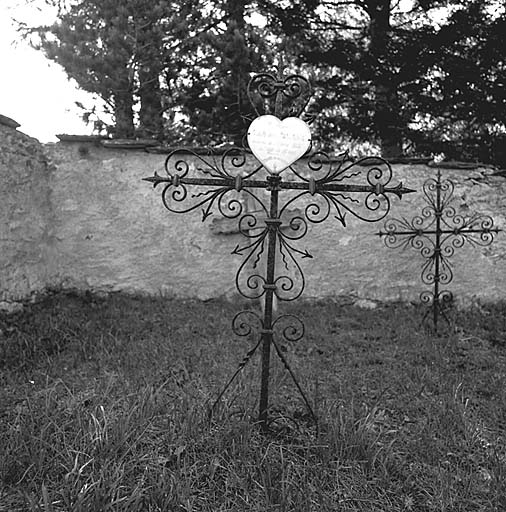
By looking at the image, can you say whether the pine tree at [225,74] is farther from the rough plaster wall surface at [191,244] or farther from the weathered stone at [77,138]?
the weathered stone at [77,138]

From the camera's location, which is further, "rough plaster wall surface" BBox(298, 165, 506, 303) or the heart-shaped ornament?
"rough plaster wall surface" BBox(298, 165, 506, 303)

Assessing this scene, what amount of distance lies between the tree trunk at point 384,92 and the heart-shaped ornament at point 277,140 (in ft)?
18.3

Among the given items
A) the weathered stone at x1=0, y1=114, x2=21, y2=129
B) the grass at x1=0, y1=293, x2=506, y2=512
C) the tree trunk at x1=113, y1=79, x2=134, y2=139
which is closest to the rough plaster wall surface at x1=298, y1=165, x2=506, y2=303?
the grass at x1=0, y1=293, x2=506, y2=512

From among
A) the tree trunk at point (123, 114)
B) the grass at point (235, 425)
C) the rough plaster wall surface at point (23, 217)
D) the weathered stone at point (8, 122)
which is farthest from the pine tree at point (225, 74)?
the grass at point (235, 425)

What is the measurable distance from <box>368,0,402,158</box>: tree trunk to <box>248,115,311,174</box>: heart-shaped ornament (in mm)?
5577

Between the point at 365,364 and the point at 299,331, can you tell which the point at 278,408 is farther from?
the point at 299,331

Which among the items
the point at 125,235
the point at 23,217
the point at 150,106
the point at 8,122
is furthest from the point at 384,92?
the point at 23,217

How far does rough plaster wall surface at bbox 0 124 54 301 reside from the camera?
4.35m

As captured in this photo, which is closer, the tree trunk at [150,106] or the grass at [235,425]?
the grass at [235,425]

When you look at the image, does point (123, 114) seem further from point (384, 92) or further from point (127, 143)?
point (384, 92)

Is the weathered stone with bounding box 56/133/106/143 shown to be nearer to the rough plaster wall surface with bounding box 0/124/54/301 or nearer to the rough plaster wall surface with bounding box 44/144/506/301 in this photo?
the rough plaster wall surface with bounding box 44/144/506/301

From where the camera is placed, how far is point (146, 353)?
3.43m

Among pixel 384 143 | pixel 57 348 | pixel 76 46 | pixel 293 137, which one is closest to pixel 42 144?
pixel 76 46

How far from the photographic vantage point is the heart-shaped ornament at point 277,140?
7.32 feet
